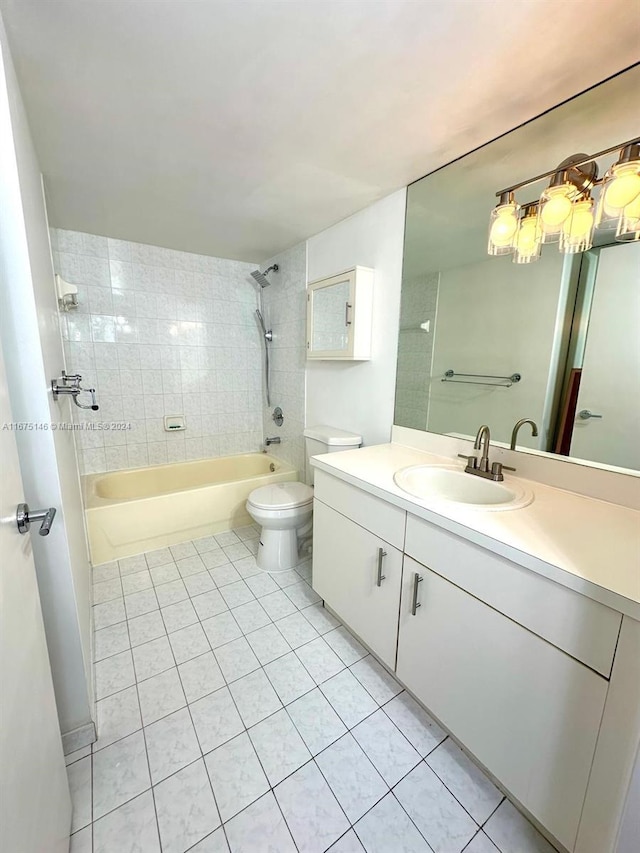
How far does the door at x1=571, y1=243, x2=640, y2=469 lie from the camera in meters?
1.07

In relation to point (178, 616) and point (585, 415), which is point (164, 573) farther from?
point (585, 415)

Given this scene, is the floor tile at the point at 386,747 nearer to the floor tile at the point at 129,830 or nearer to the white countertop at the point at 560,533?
the floor tile at the point at 129,830

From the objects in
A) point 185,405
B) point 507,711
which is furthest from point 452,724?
point 185,405

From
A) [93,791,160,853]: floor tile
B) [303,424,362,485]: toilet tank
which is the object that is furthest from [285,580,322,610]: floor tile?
Answer: [93,791,160,853]: floor tile

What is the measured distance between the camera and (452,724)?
1.08m

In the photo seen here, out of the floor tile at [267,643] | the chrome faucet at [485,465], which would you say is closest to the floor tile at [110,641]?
the floor tile at [267,643]

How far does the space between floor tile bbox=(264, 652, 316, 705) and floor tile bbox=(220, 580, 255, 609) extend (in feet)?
1.44

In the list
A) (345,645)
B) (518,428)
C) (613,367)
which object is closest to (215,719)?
(345,645)

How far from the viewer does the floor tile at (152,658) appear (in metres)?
1.45

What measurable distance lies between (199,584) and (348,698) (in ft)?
3.49

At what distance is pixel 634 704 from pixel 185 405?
2.99 meters

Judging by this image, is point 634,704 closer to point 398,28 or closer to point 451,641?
point 451,641

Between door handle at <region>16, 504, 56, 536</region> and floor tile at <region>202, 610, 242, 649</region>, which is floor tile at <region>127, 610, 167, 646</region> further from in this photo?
door handle at <region>16, 504, 56, 536</region>

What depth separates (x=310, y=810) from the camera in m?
1.01
